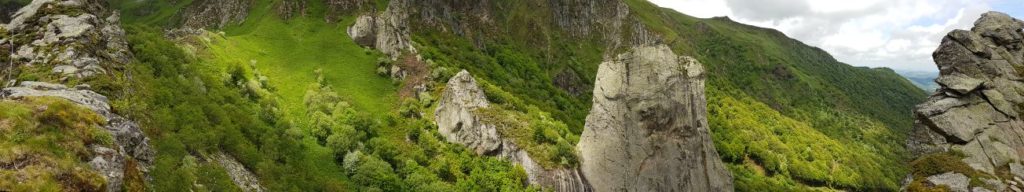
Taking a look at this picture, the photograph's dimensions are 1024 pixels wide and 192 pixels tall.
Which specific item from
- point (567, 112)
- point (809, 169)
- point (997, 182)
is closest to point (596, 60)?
point (567, 112)

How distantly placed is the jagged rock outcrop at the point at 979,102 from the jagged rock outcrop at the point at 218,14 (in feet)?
386

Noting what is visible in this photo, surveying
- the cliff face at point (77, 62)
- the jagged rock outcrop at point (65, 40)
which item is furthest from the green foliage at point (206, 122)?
the jagged rock outcrop at point (65, 40)

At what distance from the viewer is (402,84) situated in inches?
3083

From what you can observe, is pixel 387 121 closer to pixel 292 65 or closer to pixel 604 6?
pixel 292 65

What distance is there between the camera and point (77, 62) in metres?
35.9

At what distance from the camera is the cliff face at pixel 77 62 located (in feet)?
82.1

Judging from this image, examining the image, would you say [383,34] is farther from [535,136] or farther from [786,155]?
[786,155]

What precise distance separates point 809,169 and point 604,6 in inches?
3312

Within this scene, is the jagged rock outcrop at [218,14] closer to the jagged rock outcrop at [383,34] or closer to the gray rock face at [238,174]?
the jagged rock outcrop at [383,34]

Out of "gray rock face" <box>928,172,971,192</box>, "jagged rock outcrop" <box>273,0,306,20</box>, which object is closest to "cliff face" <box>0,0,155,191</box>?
"jagged rock outcrop" <box>273,0,306,20</box>

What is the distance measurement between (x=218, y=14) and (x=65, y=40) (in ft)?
265

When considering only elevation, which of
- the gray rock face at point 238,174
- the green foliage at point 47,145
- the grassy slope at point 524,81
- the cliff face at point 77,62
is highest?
the green foliage at point 47,145

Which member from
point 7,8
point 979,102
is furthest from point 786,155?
point 7,8

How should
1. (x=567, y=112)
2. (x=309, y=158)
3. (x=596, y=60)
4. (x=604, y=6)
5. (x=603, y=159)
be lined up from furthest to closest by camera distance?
(x=604, y=6) → (x=596, y=60) → (x=567, y=112) → (x=603, y=159) → (x=309, y=158)
